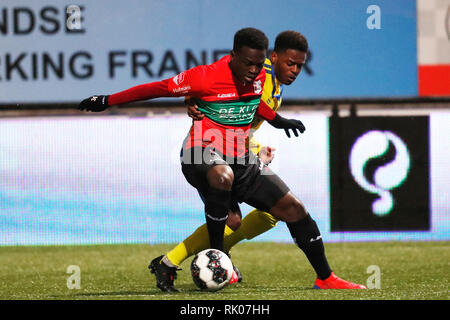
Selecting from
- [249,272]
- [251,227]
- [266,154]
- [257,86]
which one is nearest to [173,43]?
[249,272]

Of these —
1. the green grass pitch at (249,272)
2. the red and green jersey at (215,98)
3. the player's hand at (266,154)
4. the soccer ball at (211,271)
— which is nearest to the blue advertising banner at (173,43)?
the green grass pitch at (249,272)

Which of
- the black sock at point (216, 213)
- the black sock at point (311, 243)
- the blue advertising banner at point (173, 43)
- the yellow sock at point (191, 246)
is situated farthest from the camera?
the blue advertising banner at point (173, 43)

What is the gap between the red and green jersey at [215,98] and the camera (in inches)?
214

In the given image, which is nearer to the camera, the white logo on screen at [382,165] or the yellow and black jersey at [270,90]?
the yellow and black jersey at [270,90]

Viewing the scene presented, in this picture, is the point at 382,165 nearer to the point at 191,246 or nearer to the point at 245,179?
the point at 191,246

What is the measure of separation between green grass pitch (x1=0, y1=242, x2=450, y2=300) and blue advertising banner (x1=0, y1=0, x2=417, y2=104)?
1.85 meters

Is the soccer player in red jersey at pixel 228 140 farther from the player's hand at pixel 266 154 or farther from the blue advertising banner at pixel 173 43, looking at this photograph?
the blue advertising banner at pixel 173 43

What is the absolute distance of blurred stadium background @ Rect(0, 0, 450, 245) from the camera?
9.59 metres

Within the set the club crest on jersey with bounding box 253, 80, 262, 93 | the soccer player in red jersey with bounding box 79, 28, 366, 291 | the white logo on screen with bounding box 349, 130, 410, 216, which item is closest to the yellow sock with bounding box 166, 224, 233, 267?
the soccer player in red jersey with bounding box 79, 28, 366, 291

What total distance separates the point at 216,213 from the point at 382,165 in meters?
4.48

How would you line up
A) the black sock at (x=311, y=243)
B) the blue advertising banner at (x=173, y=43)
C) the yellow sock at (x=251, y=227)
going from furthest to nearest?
the blue advertising banner at (x=173, y=43) < the yellow sock at (x=251, y=227) < the black sock at (x=311, y=243)

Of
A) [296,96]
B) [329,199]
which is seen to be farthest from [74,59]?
[329,199]

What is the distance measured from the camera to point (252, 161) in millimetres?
5594

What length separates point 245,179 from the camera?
18.1 ft
